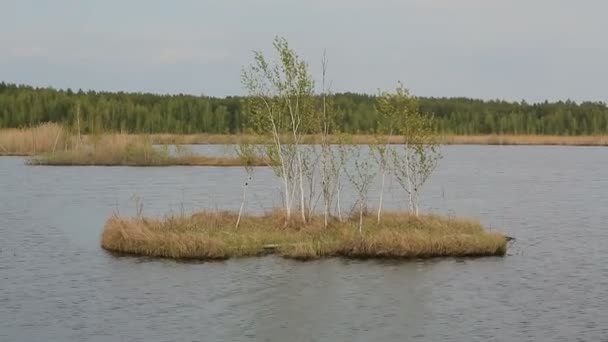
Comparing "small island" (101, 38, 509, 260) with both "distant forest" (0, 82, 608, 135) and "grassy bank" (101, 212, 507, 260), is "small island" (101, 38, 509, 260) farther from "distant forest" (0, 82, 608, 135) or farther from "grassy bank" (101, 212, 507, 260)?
"distant forest" (0, 82, 608, 135)

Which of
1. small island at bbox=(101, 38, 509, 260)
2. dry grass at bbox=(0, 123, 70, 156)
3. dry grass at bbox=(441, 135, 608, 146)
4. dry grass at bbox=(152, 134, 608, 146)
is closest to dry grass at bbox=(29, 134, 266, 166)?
dry grass at bbox=(0, 123, 70, 156)

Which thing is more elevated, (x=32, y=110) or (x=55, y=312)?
(x=32, y=110)

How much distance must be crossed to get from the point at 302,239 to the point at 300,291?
4.76 meters

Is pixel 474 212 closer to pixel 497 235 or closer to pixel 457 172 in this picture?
pixel 497 235

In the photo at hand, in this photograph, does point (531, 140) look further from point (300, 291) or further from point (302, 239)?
point (300, 291)

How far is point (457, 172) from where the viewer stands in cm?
5800

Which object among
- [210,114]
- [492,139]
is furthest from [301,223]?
[210,114]

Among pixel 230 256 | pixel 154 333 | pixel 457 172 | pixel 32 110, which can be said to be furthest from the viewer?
pixel 32 110

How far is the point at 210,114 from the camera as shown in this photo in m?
103

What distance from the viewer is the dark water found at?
1730 cm

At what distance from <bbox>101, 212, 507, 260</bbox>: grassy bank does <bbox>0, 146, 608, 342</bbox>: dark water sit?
56cm

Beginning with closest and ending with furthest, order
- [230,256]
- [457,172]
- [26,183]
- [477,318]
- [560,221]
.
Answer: [477,318]
[230,256]
[560,221]
[26,183]
[457,172]

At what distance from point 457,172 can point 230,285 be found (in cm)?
3880

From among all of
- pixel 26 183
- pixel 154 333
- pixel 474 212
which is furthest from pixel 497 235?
pixel 26 183
